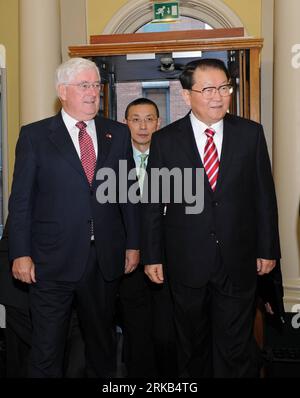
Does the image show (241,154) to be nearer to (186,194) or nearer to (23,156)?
A: (186,194)

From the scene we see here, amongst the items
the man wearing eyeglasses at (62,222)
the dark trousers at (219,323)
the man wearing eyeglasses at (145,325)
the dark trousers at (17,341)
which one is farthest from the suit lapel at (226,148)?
the dark trousers at (17,341)

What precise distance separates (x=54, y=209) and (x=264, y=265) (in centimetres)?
101

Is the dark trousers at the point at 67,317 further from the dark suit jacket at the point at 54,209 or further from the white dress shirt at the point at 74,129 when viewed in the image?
the white dress shirt at the point at 74,129

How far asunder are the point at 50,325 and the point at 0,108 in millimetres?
3623

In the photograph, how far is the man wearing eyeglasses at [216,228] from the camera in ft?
9.21

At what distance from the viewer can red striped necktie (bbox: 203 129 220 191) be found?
111 inches

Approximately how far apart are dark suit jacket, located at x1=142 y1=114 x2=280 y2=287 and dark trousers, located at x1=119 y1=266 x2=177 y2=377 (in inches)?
22.6

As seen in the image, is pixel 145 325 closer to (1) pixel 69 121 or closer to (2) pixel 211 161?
(2) pixel 211 161

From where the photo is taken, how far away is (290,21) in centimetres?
438

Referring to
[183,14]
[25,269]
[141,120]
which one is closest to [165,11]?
[183,14]

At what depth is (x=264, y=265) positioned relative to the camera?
2912mm

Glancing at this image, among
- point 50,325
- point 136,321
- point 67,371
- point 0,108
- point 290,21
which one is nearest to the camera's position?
point 50,325

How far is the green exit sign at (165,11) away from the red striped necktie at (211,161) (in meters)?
3.34

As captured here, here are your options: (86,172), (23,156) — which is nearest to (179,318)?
(86,172)
